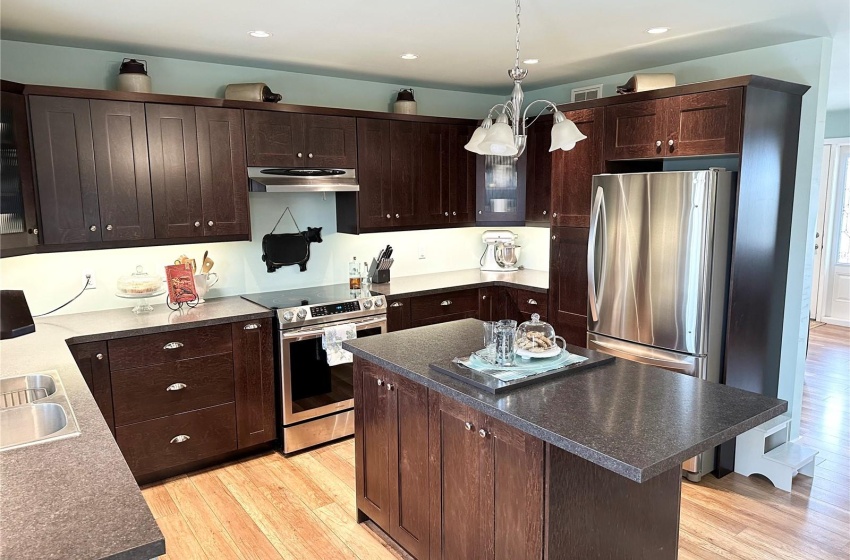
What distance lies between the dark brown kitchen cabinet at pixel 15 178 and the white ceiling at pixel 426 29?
1.39 feet

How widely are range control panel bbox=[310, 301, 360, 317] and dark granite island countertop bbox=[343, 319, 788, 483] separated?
1.30 metres

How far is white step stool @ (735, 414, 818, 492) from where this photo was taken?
3295 mm

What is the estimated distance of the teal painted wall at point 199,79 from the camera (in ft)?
11.0

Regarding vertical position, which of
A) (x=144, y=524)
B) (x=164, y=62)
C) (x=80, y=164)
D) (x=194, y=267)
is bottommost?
(x=144, y=524)

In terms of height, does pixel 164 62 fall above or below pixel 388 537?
above

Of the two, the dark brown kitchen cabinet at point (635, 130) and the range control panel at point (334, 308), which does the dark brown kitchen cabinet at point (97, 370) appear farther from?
the dark brown kitchen cabinet at point (635, 130)

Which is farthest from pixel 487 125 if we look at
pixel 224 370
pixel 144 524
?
pixel 224 370

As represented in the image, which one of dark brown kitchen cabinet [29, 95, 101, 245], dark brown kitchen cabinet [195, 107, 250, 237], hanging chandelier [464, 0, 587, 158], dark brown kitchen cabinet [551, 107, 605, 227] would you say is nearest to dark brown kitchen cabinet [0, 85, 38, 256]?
dark brown kitchen cabinet [29, 95, 101, 245]

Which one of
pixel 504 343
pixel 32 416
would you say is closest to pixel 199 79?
pixel 32 416

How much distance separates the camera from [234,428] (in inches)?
142

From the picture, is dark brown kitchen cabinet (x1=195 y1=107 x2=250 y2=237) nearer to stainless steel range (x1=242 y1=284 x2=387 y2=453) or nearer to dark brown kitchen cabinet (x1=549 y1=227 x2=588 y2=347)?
stainless steel range (x1=242 y1=284 x2=387 y2=453)

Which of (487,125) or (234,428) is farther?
(234,428)

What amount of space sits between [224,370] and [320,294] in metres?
0.88

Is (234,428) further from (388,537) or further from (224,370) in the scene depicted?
(388,537)
